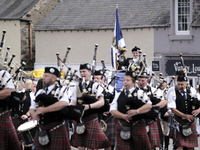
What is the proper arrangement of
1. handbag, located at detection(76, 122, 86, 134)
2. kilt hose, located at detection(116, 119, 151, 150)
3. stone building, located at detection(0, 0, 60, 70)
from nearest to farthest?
kilt hose, located at detection(116, 119, 151, 150) < handbag, located at detection(76, 122, 86, 134) < stone building, located at detection(0, 0, 60, 70)

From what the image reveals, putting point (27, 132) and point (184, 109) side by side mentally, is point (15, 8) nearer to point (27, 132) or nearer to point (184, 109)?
point (27, 132)

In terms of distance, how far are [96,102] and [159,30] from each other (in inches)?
511

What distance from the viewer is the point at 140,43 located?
68.1 feet

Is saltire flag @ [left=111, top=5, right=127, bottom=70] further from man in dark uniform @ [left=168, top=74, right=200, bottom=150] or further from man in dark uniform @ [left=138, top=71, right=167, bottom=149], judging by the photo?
man in dark uniform @ [left=168, top=74, right=200, bottom=150]

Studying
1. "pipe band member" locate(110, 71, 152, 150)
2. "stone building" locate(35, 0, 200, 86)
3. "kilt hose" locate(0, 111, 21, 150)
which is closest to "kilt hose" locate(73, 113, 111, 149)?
"pipe band member" locate(110, 71, 152, 150)

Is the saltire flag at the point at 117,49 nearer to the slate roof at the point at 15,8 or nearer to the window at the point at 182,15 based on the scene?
the window at the point at 182,15

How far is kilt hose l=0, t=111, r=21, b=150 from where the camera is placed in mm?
7656

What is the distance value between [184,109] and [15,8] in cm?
1766

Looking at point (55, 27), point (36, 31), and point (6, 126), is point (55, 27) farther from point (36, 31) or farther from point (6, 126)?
point (6, 126)

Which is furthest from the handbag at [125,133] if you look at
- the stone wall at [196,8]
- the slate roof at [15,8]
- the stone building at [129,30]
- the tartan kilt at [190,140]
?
the slate roof at [15,8]

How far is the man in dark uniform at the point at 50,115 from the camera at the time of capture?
22.5 ft

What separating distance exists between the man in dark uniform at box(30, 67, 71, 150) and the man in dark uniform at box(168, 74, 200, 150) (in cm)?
206

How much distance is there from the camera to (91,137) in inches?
310

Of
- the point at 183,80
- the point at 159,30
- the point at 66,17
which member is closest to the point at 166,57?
the point at 159,30
